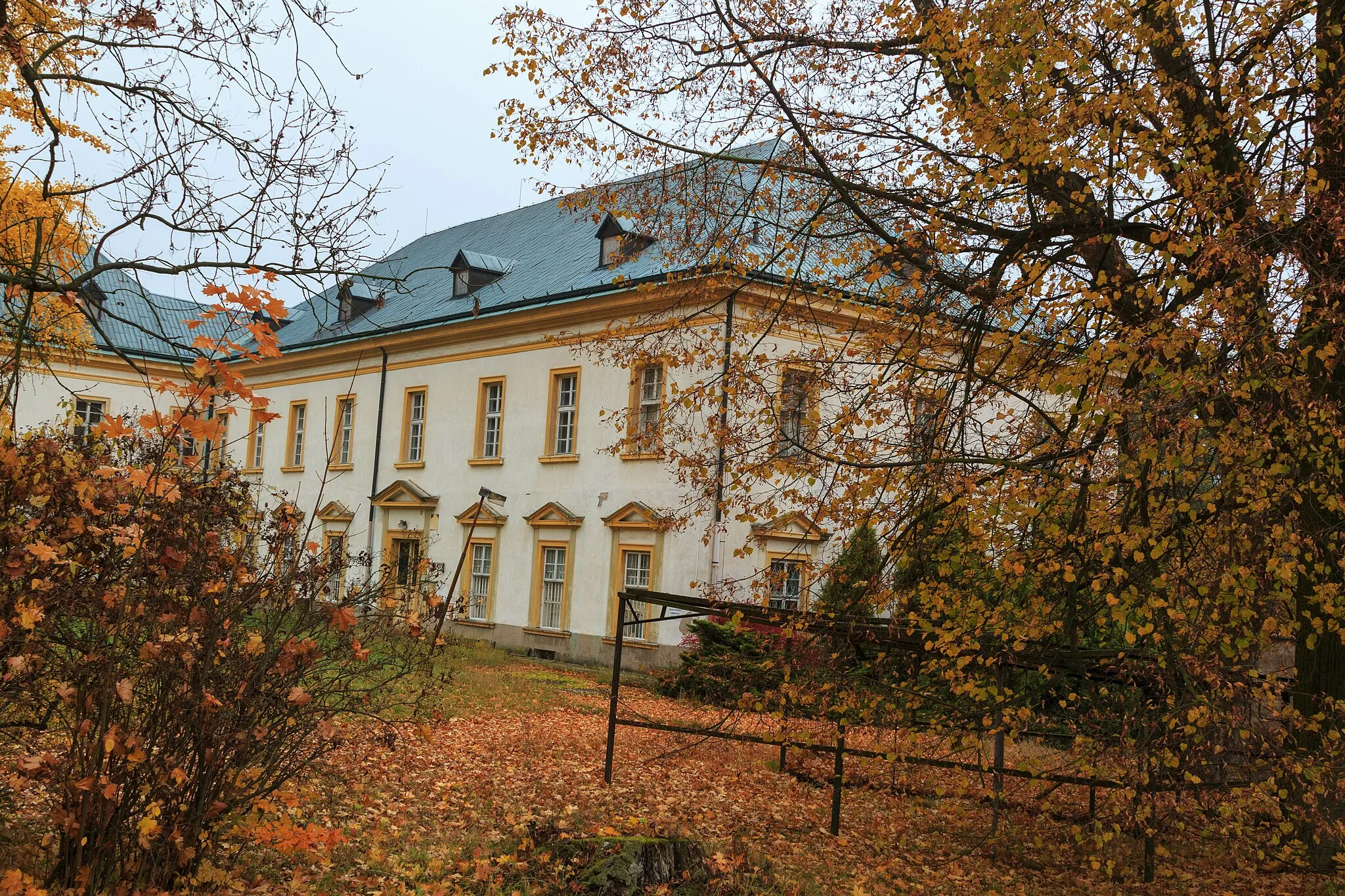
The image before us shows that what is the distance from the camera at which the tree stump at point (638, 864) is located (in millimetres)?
5988

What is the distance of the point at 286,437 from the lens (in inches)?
1292

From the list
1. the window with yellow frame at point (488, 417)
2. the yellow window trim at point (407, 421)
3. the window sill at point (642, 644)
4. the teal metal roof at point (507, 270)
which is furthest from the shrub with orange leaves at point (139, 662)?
the yellow window trim at point (407, 421)

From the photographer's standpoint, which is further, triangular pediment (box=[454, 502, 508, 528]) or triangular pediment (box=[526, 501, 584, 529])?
triangular pediment (box=[454, 502, 508, 528])

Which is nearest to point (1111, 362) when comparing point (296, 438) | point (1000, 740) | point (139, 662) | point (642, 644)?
point (1000, 740)

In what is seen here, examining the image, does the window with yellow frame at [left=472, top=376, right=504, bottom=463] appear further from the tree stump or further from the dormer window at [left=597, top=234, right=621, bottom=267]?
the tree stump

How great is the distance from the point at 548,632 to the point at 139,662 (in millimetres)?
18923

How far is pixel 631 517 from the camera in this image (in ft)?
71.9

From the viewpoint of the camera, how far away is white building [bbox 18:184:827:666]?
21.6 metres

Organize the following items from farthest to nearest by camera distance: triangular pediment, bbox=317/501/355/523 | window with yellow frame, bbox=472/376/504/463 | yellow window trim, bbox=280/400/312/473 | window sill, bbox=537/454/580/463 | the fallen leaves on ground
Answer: yellow window trim, bbox=280/400/312/473
triangular pediment, bbox=317/501/355/523
window with yellow frame, bbox=472/376/504/463
window sill, bbox=537/454/580/463
the fallen leaves on ground

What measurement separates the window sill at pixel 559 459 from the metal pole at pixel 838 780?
49.7 ft

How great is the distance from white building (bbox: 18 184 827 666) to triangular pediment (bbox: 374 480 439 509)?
0.18ft

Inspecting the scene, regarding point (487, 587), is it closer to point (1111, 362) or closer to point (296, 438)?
point (296, 438)

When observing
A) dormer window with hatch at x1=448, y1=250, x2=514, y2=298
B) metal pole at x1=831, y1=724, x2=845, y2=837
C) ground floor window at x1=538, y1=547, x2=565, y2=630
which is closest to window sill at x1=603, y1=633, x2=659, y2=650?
ground floor window at x1=538, y1=547, x2=565, y2=630

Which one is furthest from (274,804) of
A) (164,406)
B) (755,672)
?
(164,406)
